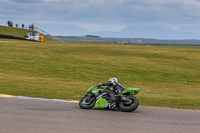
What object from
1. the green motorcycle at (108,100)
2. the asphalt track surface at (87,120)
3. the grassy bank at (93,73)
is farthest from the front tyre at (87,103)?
the grassy bank at (93,73)

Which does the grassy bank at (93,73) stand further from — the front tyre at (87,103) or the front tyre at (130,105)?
the front tyre at (87,103)

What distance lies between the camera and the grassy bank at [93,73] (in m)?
16.7

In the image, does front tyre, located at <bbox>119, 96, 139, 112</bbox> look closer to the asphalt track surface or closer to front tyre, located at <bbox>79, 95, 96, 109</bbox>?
the asphalt track surface

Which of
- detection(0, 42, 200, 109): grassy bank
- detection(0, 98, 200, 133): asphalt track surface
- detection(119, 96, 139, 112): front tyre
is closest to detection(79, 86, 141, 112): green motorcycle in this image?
detection(119, 96, 139, 112): front tyre

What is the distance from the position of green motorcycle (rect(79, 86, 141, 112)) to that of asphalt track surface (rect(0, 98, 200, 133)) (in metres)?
0.26

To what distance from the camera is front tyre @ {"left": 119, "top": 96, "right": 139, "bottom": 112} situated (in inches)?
404

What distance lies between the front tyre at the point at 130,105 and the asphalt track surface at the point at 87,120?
0.20m

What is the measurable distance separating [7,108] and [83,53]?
80.2ft

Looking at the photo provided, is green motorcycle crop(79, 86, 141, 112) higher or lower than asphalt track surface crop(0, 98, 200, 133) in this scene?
higher

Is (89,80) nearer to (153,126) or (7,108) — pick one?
(7,108)

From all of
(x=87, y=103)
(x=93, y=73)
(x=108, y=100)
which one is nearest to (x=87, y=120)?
(x=108, y=100)

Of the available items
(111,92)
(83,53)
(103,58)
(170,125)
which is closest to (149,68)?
(103,58)

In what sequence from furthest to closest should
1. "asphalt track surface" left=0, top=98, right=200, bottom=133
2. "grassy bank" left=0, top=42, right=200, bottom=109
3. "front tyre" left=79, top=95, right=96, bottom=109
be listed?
"grassy bank" left=0, top=42, right=200, bottom=109 → "front tyre" left=79, top=95, right=96, bottom=109 → "asphalt track surface" left=0, top=98, right=200, bottom=133

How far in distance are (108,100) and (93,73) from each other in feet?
45.7
